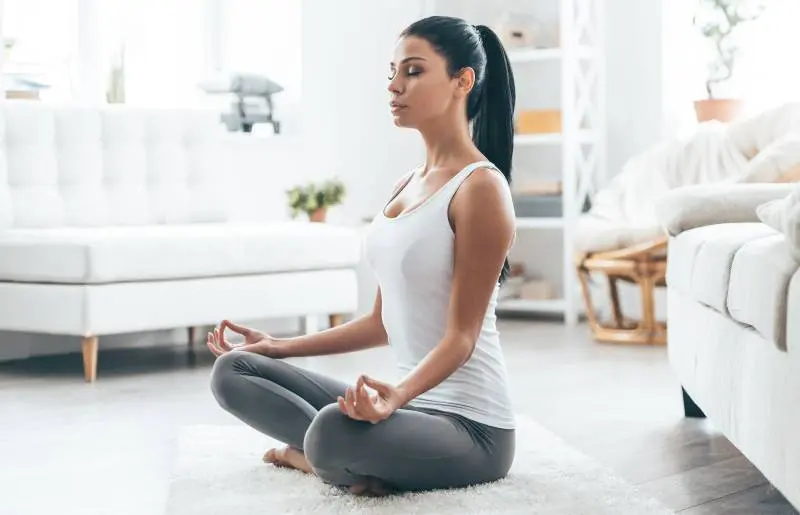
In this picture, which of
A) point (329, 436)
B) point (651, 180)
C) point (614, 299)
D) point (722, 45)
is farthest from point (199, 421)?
point (722, 45)

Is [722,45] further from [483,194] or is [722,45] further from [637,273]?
[483,194]

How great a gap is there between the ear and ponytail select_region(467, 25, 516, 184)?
0.05m

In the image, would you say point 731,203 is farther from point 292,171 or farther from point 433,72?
point 292,171

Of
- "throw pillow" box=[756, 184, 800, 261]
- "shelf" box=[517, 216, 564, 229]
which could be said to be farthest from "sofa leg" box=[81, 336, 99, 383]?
"throw pillow" box=[756, 184, 800, 261]

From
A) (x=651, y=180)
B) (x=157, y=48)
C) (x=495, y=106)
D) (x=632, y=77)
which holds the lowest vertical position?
(x=651, y=180)

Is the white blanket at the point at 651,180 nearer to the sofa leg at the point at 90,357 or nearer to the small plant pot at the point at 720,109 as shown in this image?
the small plant pot at the point at 720,109

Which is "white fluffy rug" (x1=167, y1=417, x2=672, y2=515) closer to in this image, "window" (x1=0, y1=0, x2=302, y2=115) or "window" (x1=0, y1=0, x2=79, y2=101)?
"window" (x1=0, y1=0, x2=79, y2=101)

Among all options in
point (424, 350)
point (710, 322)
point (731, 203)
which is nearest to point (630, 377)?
point (731, 203)

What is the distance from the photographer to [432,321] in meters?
2.06

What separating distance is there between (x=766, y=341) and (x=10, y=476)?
4.75 feet

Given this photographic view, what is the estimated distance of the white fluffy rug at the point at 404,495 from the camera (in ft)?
6.54

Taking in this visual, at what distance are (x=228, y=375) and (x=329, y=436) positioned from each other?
1.04 feet

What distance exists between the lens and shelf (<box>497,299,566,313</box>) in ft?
17.4

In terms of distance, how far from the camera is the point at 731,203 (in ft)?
8.97
